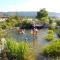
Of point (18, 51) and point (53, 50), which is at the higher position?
point (18, 51)

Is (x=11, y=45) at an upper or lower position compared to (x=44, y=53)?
upper

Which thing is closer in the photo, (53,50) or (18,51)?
(18,51)

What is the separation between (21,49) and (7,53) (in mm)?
920

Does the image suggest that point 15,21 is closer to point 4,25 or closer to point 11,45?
point 4,25

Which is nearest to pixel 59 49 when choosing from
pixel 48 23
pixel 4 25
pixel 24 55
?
pixel 24 55

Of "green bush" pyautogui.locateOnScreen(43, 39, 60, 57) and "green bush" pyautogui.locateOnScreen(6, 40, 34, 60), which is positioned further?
"green bush" pyautogui.locateOnScreen(43, 39, 60, 57)

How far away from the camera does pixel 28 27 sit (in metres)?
37.3

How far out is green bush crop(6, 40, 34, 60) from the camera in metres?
8.66

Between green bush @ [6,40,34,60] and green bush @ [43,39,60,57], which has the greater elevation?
green bush @ [6,40,34,60]

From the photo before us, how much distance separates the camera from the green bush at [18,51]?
8656 mm

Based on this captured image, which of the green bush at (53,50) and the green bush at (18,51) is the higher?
the green bush at (18,51)

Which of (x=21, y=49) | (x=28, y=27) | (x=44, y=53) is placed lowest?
(x=28, y=27)

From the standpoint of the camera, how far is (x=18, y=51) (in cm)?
870

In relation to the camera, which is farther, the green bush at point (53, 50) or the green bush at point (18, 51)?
the green bush at point (53, 50)
